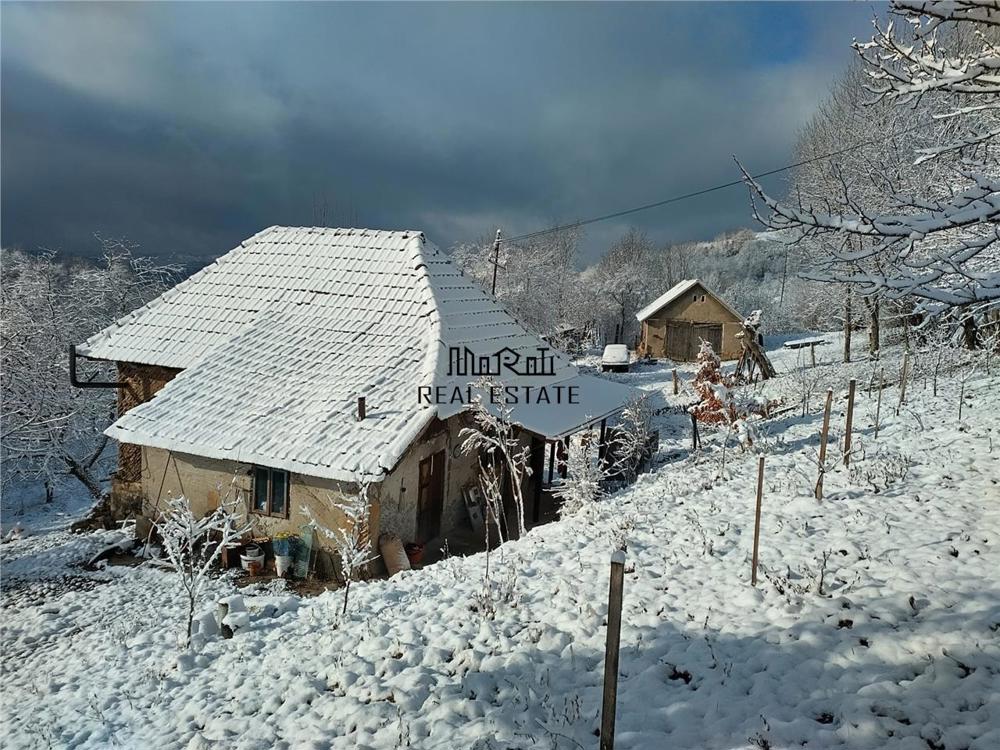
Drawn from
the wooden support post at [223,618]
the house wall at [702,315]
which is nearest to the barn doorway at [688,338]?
the house wall at [702,315]

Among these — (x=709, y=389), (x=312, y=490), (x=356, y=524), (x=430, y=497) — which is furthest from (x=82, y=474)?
(x=709, y=389)

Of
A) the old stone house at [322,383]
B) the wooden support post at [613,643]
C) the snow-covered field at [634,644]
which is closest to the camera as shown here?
the wooden support post at [613,643]

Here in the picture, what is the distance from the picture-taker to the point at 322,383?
12328 mm

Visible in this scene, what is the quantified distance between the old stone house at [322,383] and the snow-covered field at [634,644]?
2.70 meters

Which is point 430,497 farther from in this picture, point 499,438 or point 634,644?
point 634,644

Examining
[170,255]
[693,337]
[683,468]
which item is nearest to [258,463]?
[683,468]

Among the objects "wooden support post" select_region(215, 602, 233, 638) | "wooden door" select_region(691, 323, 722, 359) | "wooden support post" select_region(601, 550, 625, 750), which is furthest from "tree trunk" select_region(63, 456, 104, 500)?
"wooden door" select_region(691, 323, 722, 359)

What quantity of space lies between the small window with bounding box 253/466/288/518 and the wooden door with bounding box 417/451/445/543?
245cm

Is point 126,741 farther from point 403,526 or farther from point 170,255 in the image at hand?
point 170,255

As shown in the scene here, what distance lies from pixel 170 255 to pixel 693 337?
30.1 meters

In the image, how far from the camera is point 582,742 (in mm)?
4484

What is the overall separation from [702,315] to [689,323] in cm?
94

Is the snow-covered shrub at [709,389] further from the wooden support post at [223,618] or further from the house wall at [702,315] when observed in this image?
the house wall at [702,315]

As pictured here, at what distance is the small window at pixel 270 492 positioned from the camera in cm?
1119
